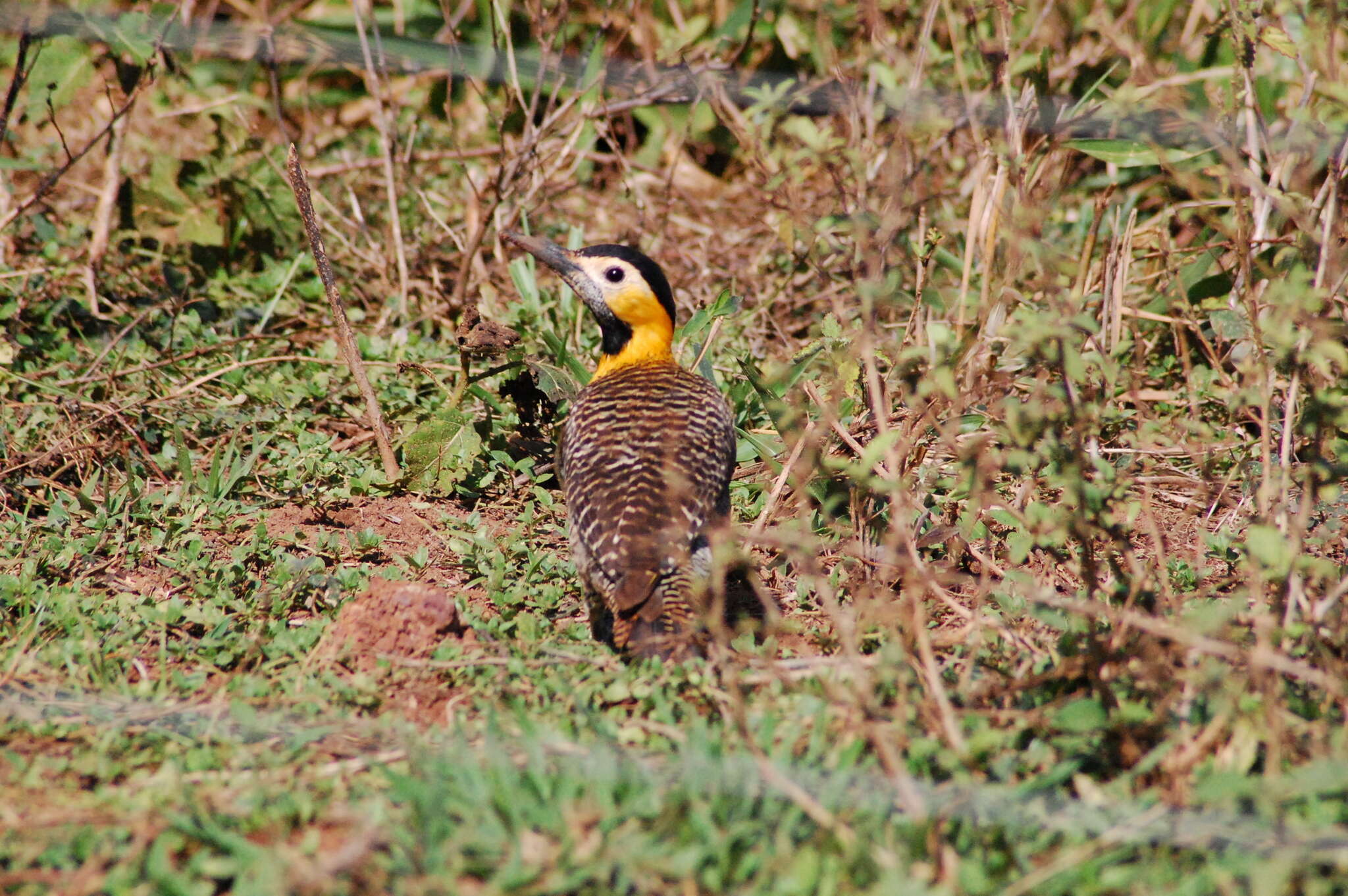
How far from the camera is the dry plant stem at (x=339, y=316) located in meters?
5.00

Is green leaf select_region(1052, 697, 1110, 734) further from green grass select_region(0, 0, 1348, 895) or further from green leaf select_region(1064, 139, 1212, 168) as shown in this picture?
green leaf select_region(1064, 139, 1212, 168)

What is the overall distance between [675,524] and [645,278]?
1626mm

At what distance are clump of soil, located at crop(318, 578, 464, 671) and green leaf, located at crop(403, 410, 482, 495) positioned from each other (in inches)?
46.8

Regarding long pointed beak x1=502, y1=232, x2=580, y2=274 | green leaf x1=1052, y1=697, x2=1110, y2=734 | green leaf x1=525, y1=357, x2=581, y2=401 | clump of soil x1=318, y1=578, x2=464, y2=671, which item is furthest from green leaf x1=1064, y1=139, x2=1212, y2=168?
clump of soil x1=318, y1=578, x2=464, y2=671

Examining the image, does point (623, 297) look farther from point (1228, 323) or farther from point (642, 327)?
point (1228, 323)

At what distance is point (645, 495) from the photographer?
14.1 feet

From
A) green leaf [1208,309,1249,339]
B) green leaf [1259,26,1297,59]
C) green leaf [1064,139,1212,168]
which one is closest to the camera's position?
green leaf [1259,26,1297,59]

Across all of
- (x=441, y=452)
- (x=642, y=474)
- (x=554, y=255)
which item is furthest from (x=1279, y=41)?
(x=441, y=452)

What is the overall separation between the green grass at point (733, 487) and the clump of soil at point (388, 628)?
0.04m

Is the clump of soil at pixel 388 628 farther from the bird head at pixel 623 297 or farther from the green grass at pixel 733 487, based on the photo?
the bird head at pixel 623 297

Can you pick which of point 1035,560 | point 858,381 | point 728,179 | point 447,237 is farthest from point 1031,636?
point 728,179

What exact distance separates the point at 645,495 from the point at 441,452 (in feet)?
4.44

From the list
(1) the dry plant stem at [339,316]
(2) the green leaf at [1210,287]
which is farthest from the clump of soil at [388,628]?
(2) the green leaf at [1210,287]

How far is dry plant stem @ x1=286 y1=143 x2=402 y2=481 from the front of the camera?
5000 mm
